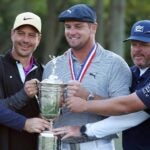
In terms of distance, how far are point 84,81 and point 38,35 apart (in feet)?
2.34

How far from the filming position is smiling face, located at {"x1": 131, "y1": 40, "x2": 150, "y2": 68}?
193 inches

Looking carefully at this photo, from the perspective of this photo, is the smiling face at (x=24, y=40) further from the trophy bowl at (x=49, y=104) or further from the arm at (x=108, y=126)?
the arm at (x=108, y=126)

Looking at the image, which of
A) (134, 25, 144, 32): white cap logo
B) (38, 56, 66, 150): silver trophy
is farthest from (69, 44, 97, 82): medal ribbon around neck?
(134, 25, 144, 32): white cap logo

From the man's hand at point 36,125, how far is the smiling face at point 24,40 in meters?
0.63

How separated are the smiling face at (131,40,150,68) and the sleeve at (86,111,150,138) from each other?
39 centimetres

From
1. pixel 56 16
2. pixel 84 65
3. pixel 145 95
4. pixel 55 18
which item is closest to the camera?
pixel 145 95

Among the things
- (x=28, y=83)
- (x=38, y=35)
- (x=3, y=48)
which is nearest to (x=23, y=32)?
(x=38, y=35)

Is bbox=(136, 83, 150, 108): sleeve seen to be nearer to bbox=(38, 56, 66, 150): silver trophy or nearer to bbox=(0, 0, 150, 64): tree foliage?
bbox=(38, 56, 66, 150): silver trophy

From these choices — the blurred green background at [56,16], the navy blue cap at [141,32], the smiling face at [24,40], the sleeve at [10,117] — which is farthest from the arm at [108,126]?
the blurred green background at [56,16]

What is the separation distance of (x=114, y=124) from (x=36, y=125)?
62cm

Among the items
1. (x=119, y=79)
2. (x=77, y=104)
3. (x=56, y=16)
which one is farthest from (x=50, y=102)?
(x=56, y=16)

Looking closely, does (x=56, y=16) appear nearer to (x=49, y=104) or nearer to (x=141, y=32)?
(x=141, y=32)

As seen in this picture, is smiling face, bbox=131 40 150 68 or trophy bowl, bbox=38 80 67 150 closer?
trophy bowl, bbox=38 80 67 150

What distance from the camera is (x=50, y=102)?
479cm
